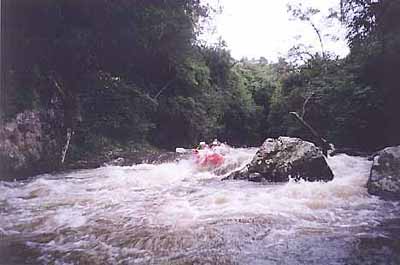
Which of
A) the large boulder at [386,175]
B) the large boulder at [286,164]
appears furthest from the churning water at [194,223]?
the large boulder at [286,164]

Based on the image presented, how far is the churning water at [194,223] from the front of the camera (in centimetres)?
243

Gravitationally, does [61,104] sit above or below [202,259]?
above

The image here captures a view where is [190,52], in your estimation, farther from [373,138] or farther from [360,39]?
[373,138]

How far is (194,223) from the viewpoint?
3.15 m

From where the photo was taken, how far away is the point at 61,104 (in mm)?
6973

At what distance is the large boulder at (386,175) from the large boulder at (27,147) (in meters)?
4.65

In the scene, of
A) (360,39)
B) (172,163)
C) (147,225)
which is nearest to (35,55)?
(172,163)

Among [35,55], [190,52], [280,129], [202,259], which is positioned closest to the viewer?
[202,259]

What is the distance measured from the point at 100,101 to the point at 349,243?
681 centimetres

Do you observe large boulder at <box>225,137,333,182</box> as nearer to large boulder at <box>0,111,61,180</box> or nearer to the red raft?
the red raft

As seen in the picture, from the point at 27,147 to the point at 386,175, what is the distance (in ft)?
16.4

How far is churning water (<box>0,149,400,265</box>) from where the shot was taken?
243cm

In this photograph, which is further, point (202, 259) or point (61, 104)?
point (61, 104)

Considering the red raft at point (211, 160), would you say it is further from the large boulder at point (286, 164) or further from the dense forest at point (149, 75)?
the dense forest at point (149, 75)
